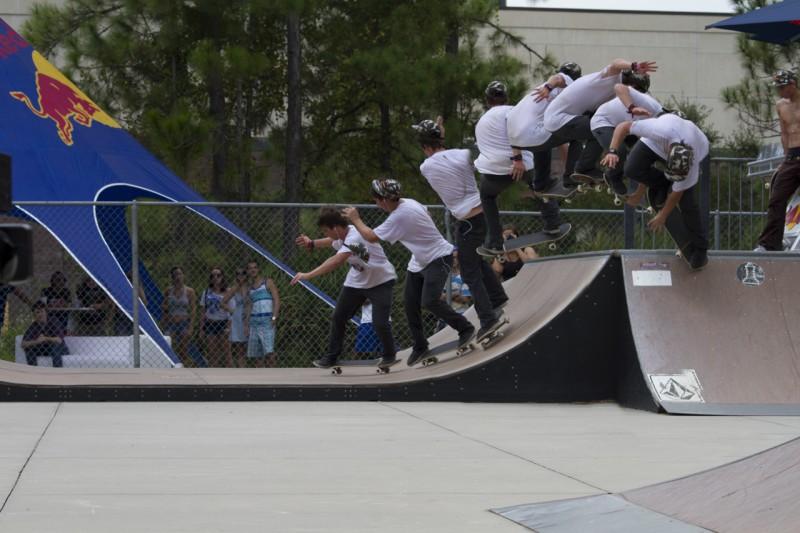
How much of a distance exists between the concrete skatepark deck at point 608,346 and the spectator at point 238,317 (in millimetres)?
3610

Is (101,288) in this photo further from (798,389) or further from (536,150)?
(798,389)

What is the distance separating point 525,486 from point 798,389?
4.31 meters

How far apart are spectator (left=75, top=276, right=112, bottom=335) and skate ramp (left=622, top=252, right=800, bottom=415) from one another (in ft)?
22.7

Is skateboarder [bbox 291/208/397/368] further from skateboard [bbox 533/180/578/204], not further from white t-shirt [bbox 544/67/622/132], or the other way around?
white t-shirt [bbox 544/67/622/132]

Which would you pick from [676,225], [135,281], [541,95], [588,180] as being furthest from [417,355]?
[135,281]

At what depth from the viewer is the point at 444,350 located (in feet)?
38.6

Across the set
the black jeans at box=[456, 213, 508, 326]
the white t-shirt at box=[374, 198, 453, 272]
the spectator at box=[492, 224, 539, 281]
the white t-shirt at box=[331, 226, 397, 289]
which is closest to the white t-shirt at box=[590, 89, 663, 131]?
the black jeans at box=[456, 213, 508, 326]

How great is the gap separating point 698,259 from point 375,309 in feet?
9.62

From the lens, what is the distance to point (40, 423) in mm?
8562

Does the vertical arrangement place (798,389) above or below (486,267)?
below

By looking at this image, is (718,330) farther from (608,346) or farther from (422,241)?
(422,241)

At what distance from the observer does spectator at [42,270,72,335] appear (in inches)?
558

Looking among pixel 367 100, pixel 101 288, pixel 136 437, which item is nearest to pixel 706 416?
pixel 136 437

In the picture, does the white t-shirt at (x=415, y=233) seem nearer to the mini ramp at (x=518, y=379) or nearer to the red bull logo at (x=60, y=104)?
the mini ramp at (x=518, y=379)
